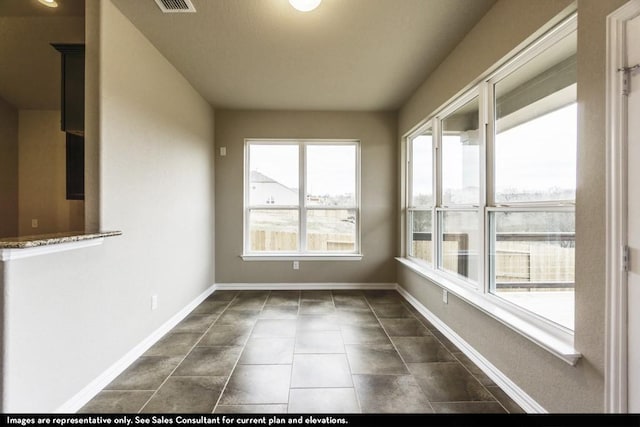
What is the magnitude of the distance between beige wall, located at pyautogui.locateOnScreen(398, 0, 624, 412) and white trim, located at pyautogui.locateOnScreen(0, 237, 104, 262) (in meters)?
2.72

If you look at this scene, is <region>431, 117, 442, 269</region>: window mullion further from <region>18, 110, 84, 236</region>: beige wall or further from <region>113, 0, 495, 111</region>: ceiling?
<region>18, 110, 84, 236</region>: beige wall

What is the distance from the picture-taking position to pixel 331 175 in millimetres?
4473

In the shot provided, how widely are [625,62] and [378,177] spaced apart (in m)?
3.19

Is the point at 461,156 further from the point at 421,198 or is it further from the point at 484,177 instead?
the point at 421,198

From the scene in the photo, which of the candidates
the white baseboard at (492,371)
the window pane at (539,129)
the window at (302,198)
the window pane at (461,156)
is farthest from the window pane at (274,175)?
the window pane at (539,129)

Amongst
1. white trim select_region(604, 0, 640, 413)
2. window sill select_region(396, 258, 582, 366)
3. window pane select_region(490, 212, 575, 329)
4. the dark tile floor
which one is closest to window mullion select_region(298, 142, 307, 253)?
the dark tile floor

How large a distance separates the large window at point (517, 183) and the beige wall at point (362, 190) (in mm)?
1331

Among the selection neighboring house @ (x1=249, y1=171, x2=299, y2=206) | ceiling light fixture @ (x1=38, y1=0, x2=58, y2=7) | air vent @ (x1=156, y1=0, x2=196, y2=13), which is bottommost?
neighboring house @ (x1=249, y1=171, x2=299, y2=206)

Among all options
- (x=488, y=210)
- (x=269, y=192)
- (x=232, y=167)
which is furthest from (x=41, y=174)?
(x=488, y=210)

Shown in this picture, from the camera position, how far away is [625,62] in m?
1.25

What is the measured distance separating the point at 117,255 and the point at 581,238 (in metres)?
2.87

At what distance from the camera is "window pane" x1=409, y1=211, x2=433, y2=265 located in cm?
346

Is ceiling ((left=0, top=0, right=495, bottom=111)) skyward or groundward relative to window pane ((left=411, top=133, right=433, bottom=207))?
skyward
